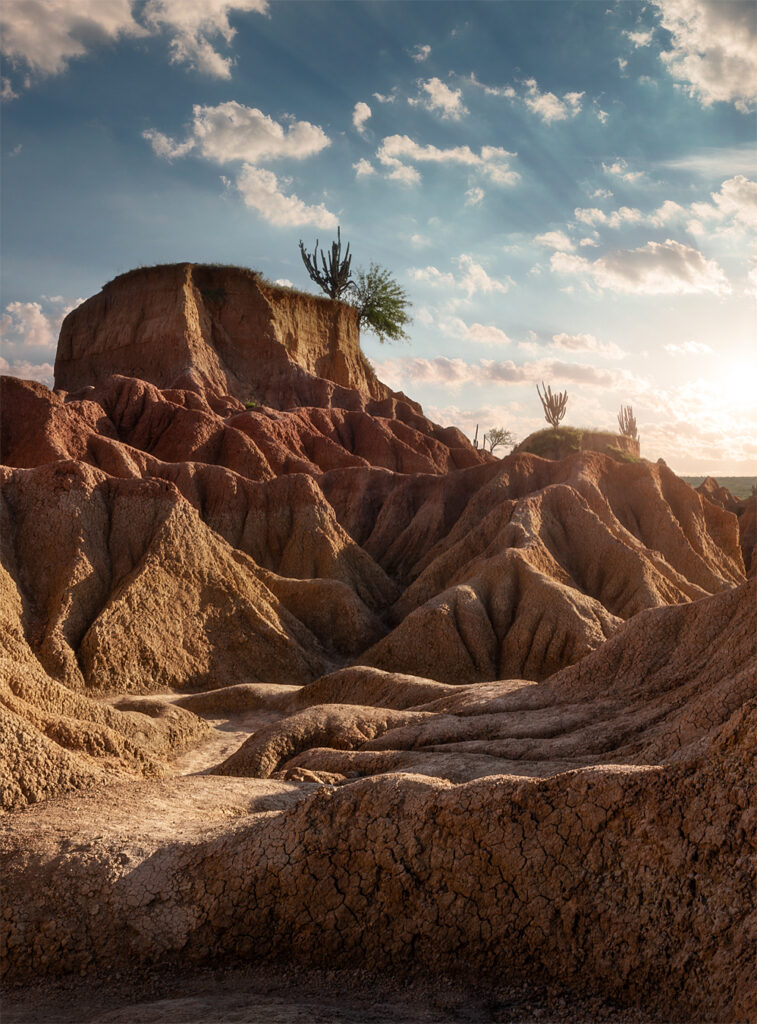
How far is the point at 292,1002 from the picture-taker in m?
4.75

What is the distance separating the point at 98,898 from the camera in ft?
18.7

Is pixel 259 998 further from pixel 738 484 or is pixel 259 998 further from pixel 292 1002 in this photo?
pixel 738 484

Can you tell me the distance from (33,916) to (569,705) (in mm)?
7549

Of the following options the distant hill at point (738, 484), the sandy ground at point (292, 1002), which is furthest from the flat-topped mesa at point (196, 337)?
the distant hill at point (738, 484)

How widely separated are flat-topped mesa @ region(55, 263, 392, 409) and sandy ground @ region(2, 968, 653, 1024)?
122 feet

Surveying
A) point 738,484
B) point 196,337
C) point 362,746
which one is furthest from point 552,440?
point 738,484

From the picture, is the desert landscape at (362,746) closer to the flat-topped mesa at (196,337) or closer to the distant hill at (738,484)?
the flat-topped mesa at (196,337)

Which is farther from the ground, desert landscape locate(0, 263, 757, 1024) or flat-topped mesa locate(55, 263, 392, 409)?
flat-topped mesa locate(55, 263, 392, 409)

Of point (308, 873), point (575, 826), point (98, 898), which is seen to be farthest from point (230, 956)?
point (575, 826)

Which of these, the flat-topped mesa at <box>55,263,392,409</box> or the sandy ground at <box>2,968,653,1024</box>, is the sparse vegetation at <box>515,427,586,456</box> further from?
the sandy ground at <box>2,968,653,1024</box>

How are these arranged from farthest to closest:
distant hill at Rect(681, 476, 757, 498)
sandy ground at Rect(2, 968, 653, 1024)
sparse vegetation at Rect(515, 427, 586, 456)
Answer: distant hill at Rect(681, 476, 757, 498)
sparse vegetation at Rect(515, 427, 586, 456)
sandy ground at Rect(2, 968, 653, 1024)

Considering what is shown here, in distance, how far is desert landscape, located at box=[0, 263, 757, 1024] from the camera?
4.74 m

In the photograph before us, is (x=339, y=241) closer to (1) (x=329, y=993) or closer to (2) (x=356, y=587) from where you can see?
(2) (x=356, y=587)

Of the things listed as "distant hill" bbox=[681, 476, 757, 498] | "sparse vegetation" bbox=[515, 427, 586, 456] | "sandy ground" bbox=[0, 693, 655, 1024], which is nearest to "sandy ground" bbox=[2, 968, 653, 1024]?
"sandy ground" bbox=[0, 693, 655, 1024]
